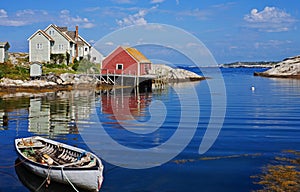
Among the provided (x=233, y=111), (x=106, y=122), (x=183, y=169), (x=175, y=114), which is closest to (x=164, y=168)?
(x=183, y=169)

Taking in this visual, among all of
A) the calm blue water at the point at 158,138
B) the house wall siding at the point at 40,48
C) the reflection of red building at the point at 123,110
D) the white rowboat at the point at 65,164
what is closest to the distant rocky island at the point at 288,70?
the house wall siding at the point at 40,48

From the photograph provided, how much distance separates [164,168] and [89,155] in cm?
345

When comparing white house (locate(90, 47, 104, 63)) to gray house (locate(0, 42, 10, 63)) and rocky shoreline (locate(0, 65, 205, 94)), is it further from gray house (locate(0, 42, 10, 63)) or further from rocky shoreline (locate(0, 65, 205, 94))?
gray house (locate(0, 42, 10, 63))

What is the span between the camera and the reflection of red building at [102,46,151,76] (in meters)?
61.3

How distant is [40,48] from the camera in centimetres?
6688

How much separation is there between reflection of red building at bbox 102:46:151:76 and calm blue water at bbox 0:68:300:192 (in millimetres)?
24227

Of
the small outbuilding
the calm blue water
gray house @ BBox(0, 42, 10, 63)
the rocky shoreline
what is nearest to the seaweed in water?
the calm blue water

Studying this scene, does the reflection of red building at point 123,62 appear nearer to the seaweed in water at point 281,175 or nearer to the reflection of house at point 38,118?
the reflection of house at point 38,118

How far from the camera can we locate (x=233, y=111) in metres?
32.6

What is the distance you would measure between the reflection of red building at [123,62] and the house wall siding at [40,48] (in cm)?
1138

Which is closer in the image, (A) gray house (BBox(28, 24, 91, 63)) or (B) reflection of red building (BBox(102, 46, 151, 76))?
(B) reflection of red building (BBox(102, 46, 151, 76))

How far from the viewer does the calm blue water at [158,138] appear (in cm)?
1353

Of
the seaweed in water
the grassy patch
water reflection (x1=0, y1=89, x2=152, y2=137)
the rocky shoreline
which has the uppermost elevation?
the grassy patch

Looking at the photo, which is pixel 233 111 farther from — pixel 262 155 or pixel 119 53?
pixel 119 53
